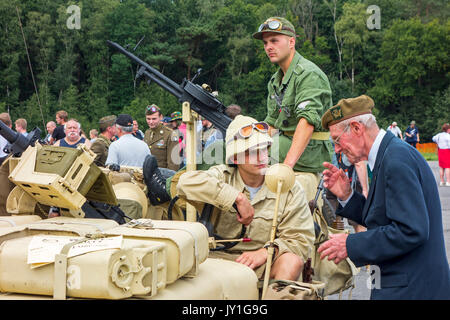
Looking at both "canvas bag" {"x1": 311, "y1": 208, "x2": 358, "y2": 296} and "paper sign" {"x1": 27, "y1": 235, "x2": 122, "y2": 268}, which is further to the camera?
"canvas bag" {"x1": 311, "y1": 208, "x2": 358, "y2": 296}

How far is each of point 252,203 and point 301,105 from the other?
983mm

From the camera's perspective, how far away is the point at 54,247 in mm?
2793

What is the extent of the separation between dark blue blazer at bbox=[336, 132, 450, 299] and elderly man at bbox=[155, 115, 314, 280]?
83 centimetres

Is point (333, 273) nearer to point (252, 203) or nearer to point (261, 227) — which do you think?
point (261, 227)

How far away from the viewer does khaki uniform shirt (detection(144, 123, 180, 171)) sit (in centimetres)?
1004

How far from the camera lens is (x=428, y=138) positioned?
66562mm

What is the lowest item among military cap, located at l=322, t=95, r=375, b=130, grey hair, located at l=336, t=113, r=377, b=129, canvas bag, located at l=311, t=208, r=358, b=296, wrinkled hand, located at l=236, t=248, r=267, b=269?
canvas bag, located at l=311, t=208, r=358, b=296

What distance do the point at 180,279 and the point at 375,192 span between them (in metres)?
1.12

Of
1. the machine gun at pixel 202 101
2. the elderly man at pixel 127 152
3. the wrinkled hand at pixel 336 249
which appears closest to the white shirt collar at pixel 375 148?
the wrinkled hand at pixel 336 249

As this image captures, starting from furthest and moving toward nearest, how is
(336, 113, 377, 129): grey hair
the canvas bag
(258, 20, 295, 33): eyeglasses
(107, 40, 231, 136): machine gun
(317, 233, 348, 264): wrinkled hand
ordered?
(107, 40, 231, 136): machine gun → (258, 20, 295, 33): eyeglasses → the canvas bag → (336, 113, 377, 129): grey hair → (317, 233, 348, 264): wrinkled hand

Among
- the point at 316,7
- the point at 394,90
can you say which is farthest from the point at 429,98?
the point at 316,7

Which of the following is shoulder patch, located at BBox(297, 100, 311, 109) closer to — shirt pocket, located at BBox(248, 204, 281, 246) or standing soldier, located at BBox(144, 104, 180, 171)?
shirt pocket, located at BBox(248, 204, 281, 246)

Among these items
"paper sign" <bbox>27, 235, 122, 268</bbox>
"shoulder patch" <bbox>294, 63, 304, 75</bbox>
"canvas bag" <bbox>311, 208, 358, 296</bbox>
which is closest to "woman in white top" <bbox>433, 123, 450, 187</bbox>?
"shoulder patch" <bbox>294, 63, 304, 75</bbox>

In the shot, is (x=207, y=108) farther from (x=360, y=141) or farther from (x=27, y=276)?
(x=27, y=276)
